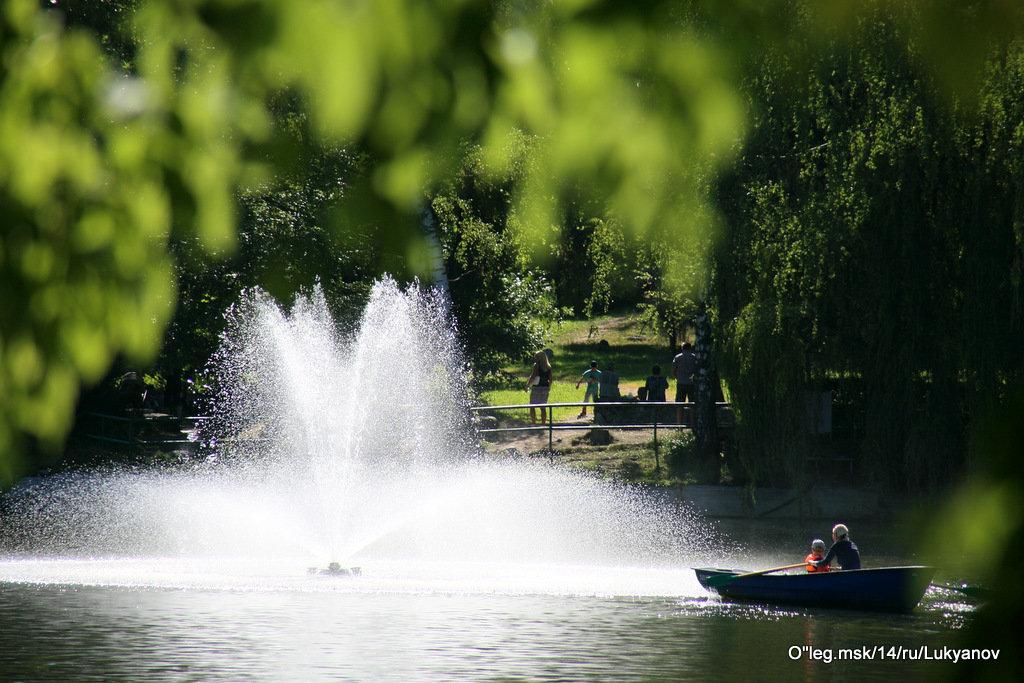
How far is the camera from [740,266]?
18.3 meters

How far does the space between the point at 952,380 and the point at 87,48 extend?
15831mm

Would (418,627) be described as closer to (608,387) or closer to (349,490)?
(349,490)

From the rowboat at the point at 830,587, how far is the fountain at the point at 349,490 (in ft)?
9.53

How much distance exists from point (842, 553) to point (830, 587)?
458mm

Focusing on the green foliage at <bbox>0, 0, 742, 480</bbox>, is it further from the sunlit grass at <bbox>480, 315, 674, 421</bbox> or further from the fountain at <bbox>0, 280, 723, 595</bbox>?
the sunlit grass at <bbox>480, 315, 674, 421</bbox>

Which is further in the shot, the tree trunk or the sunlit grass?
the sunlit grass

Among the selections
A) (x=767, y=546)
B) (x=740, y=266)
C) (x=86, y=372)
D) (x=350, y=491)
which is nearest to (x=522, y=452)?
(x=350, y=491)

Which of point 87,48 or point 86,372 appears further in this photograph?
point 86,372

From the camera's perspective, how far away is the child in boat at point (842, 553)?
15.4 m

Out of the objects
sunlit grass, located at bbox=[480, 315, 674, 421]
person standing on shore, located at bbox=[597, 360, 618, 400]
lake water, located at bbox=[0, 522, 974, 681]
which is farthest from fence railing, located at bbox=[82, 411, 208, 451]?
sunlit grass, located at bbox=[480, 315, 674, 421]

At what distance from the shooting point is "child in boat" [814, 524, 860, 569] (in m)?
15.4

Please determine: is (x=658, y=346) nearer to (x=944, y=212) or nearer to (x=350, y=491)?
(x=350, y=491)

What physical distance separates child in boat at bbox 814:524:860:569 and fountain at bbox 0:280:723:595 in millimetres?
3739

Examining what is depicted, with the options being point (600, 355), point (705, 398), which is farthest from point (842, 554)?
point (600, 355)
